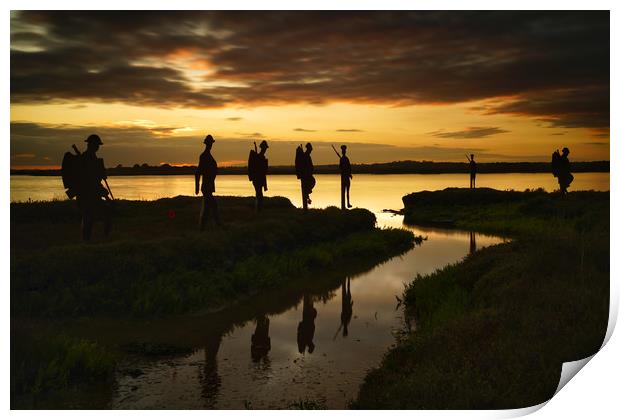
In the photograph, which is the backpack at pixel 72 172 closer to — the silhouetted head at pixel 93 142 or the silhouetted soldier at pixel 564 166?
the silhouetted head at pixel 93 142

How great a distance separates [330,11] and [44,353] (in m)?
7.26

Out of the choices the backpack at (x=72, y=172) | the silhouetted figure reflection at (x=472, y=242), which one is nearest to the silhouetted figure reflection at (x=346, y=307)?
the backpack at (x=72, y=172)

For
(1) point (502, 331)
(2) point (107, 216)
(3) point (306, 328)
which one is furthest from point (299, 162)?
(1) point (502, 331)

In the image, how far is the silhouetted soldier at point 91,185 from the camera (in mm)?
12195

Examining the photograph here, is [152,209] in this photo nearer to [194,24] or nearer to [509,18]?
[194,24]

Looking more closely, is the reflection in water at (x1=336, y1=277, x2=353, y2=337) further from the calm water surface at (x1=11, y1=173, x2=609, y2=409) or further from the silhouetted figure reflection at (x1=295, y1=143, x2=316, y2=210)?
the silhouetted figure reflection at (x1=295, y1=143, x2=316, y2=210)

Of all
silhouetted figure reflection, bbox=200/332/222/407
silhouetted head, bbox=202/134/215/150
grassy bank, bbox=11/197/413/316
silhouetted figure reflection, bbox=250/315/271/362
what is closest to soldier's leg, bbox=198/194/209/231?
grassy bank, bbox=11/197/413/316

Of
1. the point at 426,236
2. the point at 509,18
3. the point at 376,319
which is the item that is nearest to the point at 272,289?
the point at 376,319

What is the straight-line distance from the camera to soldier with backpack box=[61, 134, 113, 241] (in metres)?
12.1

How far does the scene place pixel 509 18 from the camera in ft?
32.3

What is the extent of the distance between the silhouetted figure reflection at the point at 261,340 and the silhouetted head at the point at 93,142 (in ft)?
17.4

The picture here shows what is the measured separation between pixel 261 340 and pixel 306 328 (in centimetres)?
127

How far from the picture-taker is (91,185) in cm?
1264

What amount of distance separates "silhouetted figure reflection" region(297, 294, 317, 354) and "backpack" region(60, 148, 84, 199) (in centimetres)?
602
